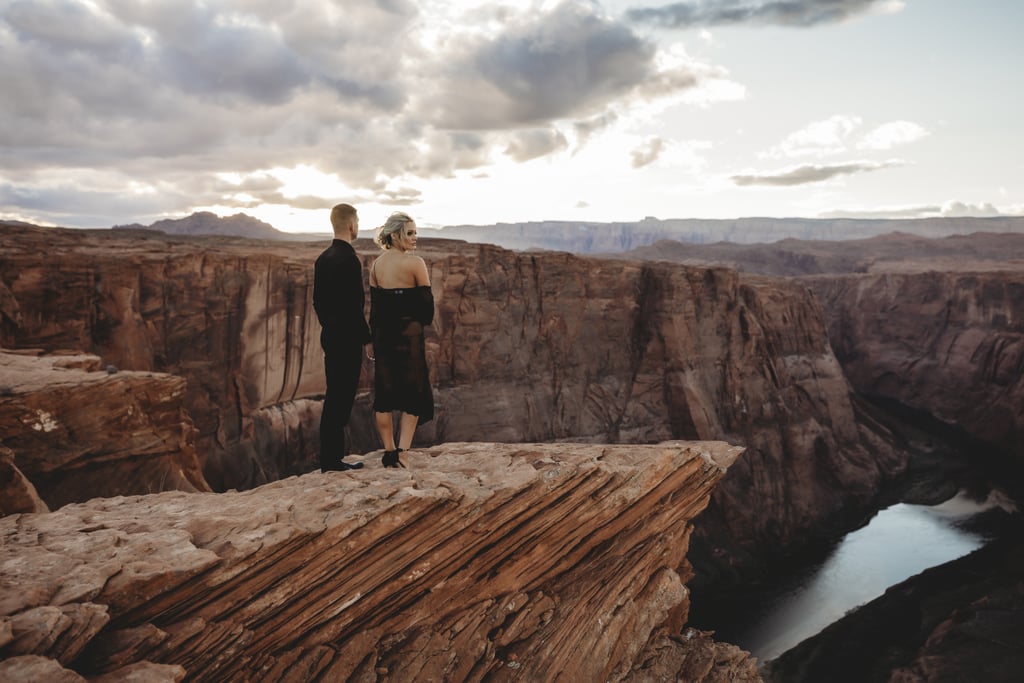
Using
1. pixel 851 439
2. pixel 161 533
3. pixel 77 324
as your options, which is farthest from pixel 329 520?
pixel 851 439

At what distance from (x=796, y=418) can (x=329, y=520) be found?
41251 millimetres

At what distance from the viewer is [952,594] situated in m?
28.8

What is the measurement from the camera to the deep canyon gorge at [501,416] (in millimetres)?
5133

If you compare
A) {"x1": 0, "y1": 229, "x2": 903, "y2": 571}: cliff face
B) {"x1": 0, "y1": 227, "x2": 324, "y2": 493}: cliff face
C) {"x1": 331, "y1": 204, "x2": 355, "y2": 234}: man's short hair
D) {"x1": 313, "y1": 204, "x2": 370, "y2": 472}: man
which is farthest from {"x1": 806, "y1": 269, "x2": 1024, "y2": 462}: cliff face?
{"x1": 331, "y1": 204, "x2": 355, "y2": 234}: man's short hair

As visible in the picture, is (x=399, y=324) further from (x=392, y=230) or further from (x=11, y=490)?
(x=11, y=490)

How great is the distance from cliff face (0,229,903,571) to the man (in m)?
19.5

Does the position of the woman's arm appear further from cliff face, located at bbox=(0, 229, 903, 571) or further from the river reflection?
the river reflection

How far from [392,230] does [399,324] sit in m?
0.98

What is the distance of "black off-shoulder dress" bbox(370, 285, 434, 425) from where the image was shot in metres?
5.98

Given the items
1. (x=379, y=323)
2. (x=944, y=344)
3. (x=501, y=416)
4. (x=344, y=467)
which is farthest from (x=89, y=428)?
(x=944, y=344)

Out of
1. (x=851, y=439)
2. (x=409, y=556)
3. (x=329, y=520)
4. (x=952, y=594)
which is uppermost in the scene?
(x=329, y=520)

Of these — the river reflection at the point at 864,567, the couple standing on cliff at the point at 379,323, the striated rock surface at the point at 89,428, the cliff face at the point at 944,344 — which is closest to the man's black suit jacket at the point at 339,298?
the couple standing on cliff at the point at 379,323

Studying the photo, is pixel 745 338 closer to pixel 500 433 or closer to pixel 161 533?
pixel 500 433

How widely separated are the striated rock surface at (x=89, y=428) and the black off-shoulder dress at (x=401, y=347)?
30.3 ft
